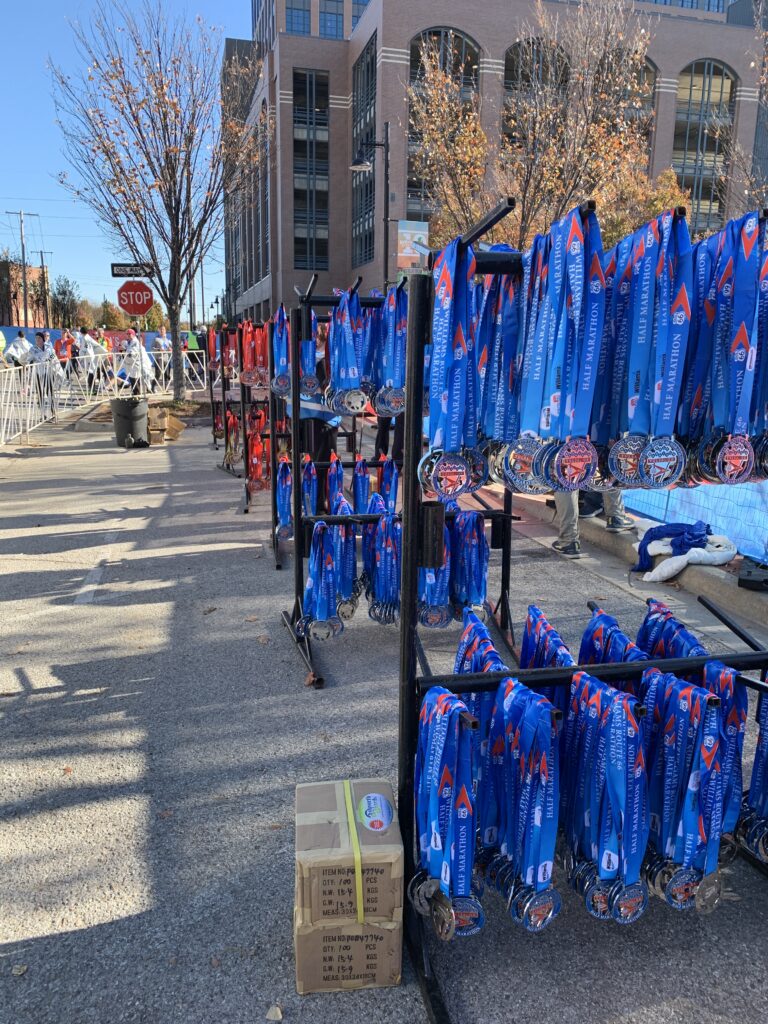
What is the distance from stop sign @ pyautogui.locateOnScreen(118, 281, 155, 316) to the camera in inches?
652

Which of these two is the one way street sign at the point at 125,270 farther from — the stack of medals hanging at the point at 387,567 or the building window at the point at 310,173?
the building window at the point at 310,173

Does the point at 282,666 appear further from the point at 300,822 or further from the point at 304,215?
the point at 304,215

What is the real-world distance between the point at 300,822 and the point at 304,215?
51002mm

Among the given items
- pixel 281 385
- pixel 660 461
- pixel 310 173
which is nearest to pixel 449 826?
pixel 660 461

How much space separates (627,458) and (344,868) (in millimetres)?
1677

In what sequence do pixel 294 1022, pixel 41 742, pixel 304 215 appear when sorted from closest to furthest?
pixel 294 1022 → pixel 41 742 → pixel 304 215

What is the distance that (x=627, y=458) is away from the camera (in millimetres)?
2598

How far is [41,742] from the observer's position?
4102mm

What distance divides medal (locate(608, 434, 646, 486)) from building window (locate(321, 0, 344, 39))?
231 feet

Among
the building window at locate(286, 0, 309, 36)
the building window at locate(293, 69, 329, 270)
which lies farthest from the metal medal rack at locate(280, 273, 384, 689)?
the building window at locate(286, 0, 309, 36)

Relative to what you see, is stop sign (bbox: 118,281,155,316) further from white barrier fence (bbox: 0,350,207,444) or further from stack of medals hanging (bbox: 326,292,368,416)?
stack of medals hanging (bbox: 326,292,368,416)

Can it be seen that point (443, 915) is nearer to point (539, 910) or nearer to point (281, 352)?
point (539, 910)

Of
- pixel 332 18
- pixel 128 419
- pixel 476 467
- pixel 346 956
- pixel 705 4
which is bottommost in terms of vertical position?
pixel 346 956

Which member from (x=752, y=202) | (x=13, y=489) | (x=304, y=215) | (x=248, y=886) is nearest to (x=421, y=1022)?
(x=248, y=886)
